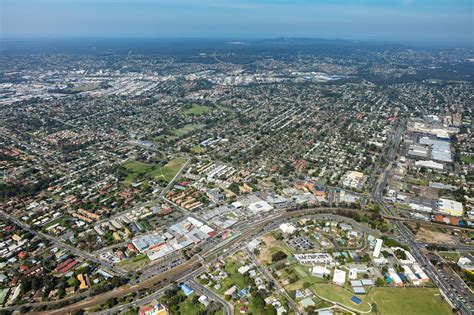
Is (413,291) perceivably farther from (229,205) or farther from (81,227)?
(81,227)

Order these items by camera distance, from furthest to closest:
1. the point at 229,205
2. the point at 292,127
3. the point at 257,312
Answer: the point at 292,127 < the point at 229,205 < the point at 257,312

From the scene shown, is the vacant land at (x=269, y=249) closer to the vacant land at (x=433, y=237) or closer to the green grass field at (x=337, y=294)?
the green grass field at (x=337, y=294)

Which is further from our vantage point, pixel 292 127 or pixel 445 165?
pixel 292 127

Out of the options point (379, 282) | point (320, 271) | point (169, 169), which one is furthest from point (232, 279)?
point (169, 169)

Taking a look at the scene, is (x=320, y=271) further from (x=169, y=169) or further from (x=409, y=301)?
(x=169, y=169)

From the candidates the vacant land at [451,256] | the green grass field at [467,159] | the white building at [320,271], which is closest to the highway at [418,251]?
the vacant land at [451,256]

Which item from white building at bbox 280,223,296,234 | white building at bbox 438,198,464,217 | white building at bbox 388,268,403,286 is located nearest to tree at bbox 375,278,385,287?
white building at bbox 388,268,403,286

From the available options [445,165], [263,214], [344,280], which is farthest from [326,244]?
[445,165]

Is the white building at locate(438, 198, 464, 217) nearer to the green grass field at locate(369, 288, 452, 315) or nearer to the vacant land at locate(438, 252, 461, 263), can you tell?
the vacant land at locate(438, 252, 461, 263)
